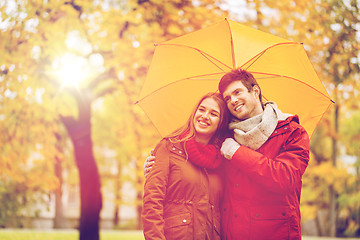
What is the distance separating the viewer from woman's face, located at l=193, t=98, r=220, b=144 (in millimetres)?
3225

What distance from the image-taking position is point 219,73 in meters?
3.72

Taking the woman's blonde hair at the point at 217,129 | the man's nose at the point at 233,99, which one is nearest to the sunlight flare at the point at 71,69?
the woman's blonde hair at the point at 217,129

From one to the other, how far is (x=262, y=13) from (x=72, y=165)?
17.8m

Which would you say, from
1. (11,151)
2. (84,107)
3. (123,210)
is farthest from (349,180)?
(123,210)

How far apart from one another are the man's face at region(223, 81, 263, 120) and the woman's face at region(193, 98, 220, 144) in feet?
0.44

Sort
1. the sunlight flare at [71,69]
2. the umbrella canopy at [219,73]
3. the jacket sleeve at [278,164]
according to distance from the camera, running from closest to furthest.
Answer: the jacket sleeve at [278,164]
the umbrella canopy at [219,73]
the sunlight flare at [71,69]

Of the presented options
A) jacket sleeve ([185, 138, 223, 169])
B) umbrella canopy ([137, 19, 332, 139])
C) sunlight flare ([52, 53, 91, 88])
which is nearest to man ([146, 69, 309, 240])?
jacket sleeve ([185, 138, 223, 169])

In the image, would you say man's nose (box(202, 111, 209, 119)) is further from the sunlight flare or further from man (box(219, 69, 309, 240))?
the sunlight flare

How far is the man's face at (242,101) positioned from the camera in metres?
3.12

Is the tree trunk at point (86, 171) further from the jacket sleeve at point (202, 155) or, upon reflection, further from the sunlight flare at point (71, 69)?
the jacket sleeve at point (202, 155)

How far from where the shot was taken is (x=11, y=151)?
343 inches

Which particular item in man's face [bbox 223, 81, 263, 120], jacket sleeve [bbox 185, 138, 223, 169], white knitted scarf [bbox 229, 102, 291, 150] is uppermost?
man's face [bbox 223, 81, 263, 120]

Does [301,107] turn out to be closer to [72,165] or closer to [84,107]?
[84,107]

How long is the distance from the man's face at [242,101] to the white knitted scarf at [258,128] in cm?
10
